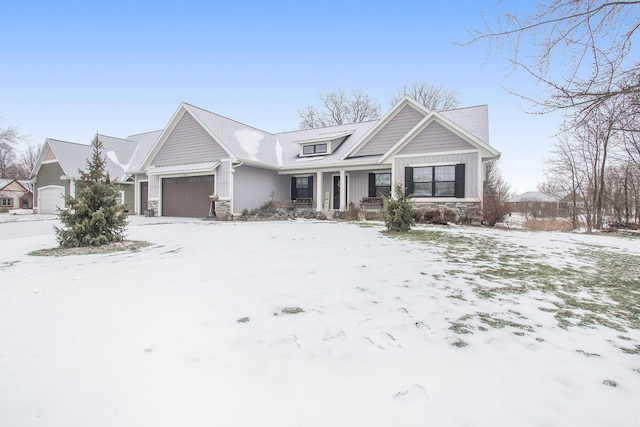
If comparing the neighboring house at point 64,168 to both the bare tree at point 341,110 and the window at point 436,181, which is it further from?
the window at point 436,181

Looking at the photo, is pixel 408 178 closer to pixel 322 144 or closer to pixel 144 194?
pixel 322 144

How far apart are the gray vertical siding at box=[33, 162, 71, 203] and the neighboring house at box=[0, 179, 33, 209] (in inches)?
360

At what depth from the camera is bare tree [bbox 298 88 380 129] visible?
97.7 ft

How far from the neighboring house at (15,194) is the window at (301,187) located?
29.7 m

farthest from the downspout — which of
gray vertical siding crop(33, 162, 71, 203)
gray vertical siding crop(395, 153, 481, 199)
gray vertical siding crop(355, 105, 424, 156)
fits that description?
gray vertical siding crop(33, 162, 71, 203)

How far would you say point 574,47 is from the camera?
354 cm

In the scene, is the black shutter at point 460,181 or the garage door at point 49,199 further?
the garage door at point 49,199

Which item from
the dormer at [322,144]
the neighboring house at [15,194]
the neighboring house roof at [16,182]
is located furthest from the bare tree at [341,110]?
the neighboring house at [15,194]

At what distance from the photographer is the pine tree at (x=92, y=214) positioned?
245 inches

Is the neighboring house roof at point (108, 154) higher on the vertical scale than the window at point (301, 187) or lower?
higher

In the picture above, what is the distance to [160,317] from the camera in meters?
2.64

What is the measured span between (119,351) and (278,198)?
15.8 metres

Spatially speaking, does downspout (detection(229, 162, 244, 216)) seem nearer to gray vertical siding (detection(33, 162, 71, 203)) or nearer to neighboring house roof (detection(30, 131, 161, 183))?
neighboring house roof (detection(30, 131, 161, 183))

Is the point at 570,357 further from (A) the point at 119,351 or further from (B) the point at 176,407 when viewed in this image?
(A) the point at 119,351
